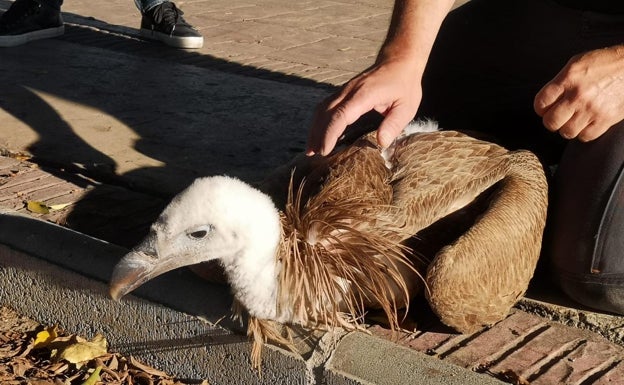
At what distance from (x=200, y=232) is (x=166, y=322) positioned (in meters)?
0.72

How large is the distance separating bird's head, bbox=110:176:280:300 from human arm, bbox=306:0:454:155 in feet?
1.55

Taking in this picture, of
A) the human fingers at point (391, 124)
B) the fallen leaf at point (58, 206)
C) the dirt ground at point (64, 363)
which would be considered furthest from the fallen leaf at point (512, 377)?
the fallen leaf at point (58, 206)

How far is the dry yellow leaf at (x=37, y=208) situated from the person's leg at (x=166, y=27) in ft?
10.7

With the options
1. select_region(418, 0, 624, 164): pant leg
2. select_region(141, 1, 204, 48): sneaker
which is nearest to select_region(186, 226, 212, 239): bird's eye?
select_region(418, 0, 624, 164): pant leg

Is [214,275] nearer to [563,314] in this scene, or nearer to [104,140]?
[563,314]

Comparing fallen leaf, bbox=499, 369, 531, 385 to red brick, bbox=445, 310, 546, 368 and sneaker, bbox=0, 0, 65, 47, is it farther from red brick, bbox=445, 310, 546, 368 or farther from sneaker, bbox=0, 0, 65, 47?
sneaker, bbox=0, 0, 65, 47

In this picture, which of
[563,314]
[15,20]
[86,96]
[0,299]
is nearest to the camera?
[563,314]

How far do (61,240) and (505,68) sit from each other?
213cm

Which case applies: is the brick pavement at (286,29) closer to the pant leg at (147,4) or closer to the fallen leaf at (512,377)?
the pant leg at (147,4)

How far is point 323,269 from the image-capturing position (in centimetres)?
339

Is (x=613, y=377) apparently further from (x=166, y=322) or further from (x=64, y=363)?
(x=64, y=363)

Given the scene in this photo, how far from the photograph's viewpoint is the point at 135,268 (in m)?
3.12

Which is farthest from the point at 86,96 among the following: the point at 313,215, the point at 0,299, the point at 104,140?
the point at 313,215

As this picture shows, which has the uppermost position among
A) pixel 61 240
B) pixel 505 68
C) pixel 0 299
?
pixel 505 68
